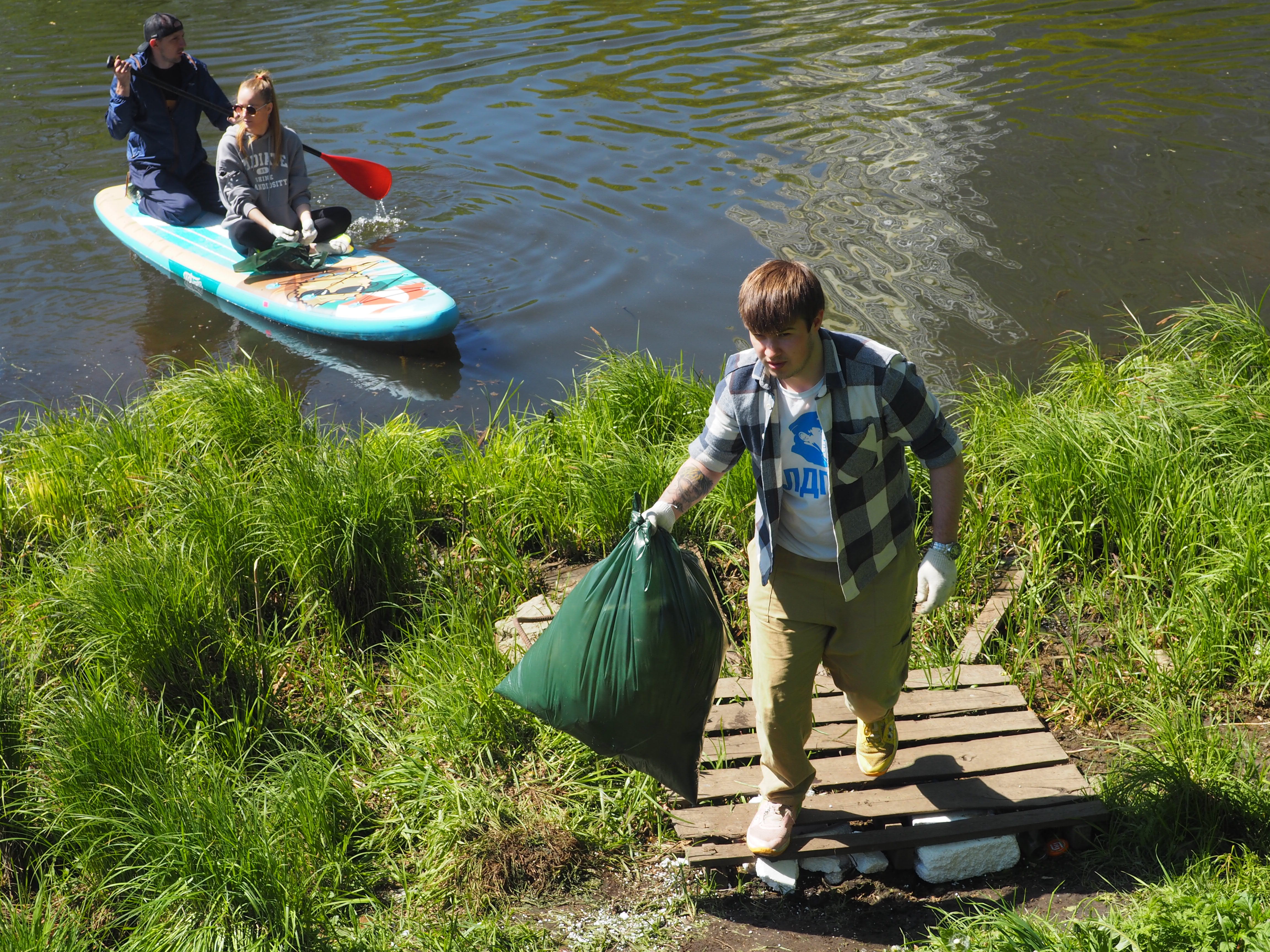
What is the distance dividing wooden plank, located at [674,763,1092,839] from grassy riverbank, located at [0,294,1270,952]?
0.17m

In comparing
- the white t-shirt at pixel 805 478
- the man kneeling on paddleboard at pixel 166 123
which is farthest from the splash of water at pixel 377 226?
the white t-shirt at pixel 805 478

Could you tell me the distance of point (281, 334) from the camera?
24.9 feet

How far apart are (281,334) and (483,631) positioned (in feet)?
14.8

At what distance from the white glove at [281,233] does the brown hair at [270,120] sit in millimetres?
427

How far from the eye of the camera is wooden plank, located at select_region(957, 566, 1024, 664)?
12.8 feet

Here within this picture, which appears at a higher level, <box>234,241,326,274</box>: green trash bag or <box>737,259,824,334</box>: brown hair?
<box>737,259,824,334</box>: brown hair

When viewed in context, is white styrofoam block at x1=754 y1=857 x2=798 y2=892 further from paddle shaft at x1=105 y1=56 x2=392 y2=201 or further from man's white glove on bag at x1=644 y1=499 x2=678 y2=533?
paddle shaft at x1=105 y1=56 x2=392 y2=201

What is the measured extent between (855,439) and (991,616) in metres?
1.71

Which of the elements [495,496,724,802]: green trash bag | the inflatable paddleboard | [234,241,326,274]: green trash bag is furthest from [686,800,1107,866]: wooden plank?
[234,241,326,274]: green trash bag

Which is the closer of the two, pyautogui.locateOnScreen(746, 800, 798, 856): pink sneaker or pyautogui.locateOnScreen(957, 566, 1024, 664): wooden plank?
pyautogui.locateOnScreen(746, 800, 798, 856): pink sneaker

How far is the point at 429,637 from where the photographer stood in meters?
4.04

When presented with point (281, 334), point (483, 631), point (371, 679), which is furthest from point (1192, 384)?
point (281, 334)

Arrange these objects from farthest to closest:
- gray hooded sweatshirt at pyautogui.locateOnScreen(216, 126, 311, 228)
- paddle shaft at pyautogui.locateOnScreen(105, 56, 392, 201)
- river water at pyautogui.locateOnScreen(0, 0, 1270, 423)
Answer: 1. paddle shaft at pyautogui.locateOnScreen(105, 56, 392, 201)
2. gray hooded sweatshirt at pyautogui.locateOnScreen(216, 126, 311, 228)
3. river water at pyautogui.locateOnScreen(0, 0, 1270, 423)

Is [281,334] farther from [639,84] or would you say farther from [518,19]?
[518,19]
